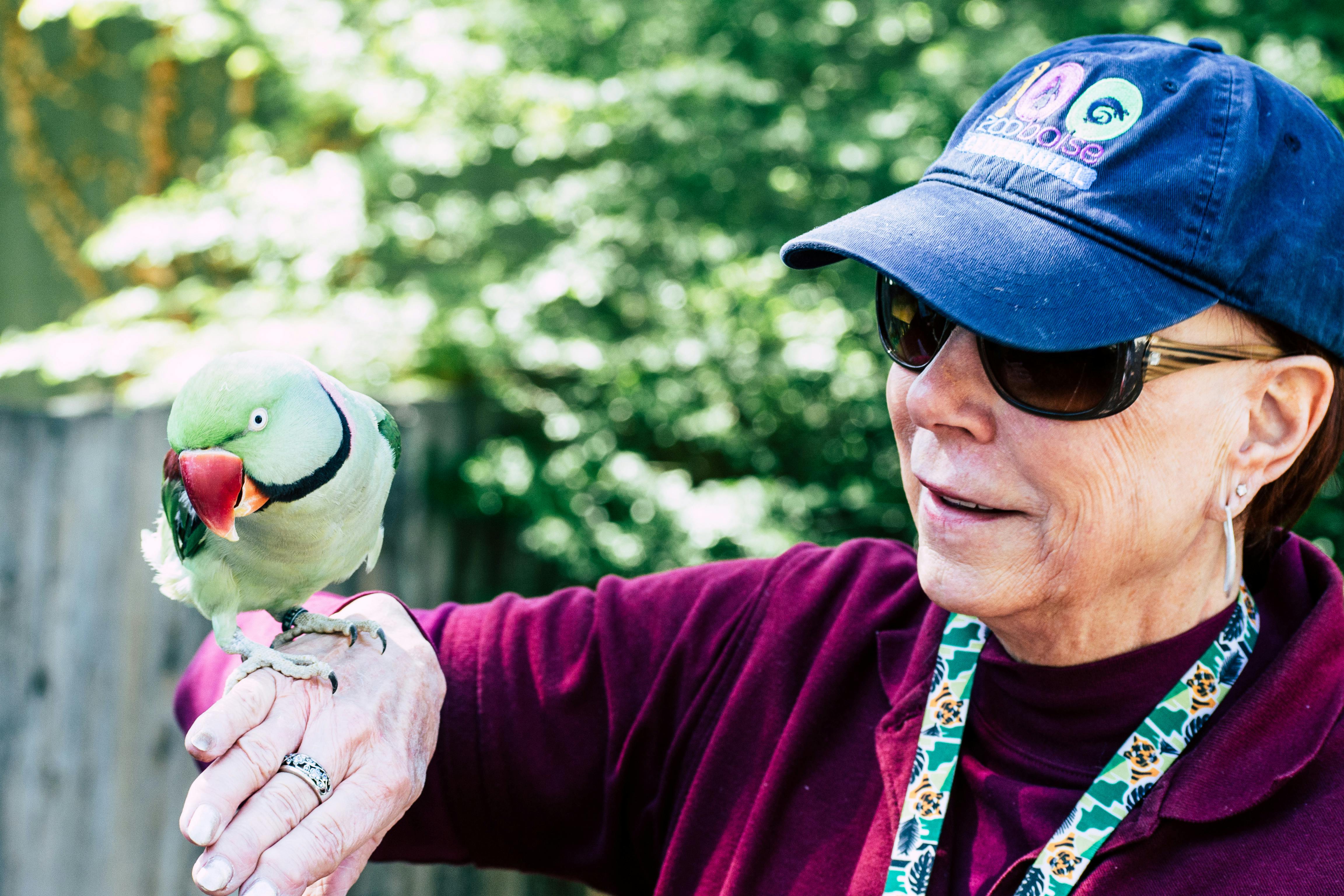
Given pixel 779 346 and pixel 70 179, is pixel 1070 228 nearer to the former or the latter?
pixel 779 346

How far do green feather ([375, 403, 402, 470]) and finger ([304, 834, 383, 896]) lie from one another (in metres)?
0.57

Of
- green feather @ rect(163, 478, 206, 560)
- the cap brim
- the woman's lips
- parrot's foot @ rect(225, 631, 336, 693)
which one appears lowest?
parrot's foot @ rect(225, 631, 336, 693)

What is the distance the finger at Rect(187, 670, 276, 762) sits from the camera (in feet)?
4.09

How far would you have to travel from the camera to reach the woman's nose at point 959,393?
140 centimetres

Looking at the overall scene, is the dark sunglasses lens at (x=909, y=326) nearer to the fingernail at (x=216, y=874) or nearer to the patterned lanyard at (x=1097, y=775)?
the patterned lanyard at (x=1097, y=775)

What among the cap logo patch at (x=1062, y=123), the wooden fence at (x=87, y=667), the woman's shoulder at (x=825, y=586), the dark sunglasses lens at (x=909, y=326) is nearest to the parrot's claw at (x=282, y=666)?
the woman's shoulder at (x=825, y=586)

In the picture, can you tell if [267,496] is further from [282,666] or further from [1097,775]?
[1097,775]

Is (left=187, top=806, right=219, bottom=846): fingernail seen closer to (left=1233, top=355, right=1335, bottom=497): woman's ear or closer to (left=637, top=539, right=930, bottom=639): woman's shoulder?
(left=637, top=539, right=930, bottom=639): woman's shoulder

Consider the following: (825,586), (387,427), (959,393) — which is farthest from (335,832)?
(959,393)

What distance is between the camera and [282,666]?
1.44 meters

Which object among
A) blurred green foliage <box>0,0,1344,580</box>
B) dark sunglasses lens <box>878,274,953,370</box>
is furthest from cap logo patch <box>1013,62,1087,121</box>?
blurred green foliage <box>0,0,1344,580</box>

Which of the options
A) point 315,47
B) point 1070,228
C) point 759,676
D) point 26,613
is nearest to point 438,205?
point 315,47

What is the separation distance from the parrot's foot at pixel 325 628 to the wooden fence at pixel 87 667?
6.84 feet

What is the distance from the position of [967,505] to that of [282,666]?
947mm
